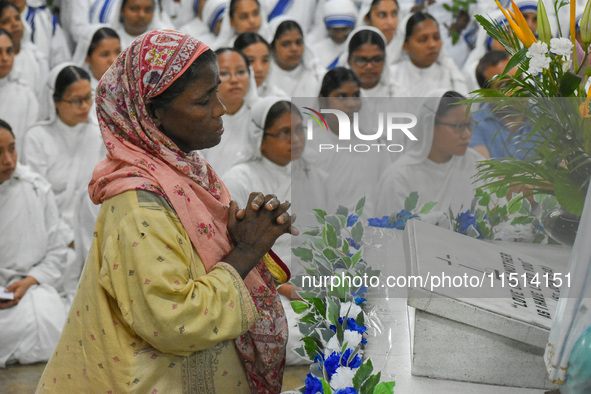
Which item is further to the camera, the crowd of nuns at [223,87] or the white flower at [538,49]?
the crowd of nuns at [223,87]

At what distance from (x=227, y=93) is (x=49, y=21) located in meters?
1.32

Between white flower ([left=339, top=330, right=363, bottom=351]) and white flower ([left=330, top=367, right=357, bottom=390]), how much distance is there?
94 millimetres

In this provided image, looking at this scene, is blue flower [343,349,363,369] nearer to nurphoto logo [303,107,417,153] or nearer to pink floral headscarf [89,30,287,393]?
pink floral headscarf [89,30,287,393]

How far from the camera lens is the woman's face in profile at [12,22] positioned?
4.21 metres

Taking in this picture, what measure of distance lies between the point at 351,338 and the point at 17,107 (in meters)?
3.55

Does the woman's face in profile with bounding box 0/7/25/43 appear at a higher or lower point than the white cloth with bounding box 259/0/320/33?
lower

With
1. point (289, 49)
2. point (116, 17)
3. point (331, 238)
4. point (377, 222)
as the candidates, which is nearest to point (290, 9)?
point (289, 49)

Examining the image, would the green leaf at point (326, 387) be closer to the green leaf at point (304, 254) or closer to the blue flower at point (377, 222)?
the green leaf at point (304, 254)

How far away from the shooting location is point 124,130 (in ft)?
4.59

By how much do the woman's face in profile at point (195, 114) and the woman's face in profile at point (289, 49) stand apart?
10.7 ft

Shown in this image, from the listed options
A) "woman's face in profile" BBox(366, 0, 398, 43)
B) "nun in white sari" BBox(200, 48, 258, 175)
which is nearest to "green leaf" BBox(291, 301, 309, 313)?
"nun in white sari" BBox(200, 48, 258, 175)

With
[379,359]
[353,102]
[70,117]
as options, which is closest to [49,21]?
[70,117]

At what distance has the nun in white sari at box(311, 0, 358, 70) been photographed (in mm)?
4699

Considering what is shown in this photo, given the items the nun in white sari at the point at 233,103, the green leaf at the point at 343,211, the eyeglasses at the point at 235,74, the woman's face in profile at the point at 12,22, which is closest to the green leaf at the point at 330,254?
the green leaf at the point at 343,211
